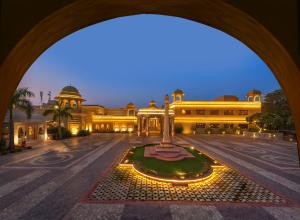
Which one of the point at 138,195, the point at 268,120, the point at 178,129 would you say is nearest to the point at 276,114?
the point at 268,120

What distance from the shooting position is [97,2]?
276 cm

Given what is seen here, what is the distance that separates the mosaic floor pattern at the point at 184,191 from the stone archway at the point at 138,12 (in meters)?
6.98

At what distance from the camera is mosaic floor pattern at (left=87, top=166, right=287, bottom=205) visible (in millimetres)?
8297

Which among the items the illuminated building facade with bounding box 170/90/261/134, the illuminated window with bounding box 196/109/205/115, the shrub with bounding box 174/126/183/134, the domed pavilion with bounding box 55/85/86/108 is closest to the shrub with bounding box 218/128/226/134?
the illuminated building facade with bounding box 170/90/261/134

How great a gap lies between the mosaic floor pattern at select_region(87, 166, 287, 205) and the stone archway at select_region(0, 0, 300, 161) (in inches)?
275

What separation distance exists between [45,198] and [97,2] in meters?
8.77

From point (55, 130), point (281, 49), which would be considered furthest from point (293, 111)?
point (55, 130)

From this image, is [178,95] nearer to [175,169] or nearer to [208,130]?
[208,130]

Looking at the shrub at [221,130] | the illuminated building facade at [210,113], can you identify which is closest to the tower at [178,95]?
the illuminated building facade at [210,113]

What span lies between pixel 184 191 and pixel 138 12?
8.49 metres

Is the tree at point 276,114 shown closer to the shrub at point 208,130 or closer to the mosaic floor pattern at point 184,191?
the shrub at point 208,130

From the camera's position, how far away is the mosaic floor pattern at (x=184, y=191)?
27.2 ft

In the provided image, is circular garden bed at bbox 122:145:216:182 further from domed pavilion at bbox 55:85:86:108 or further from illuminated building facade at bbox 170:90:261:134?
illuminated building facade at bbox 170:90:261:134

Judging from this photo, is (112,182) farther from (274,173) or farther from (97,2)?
(274,173)
